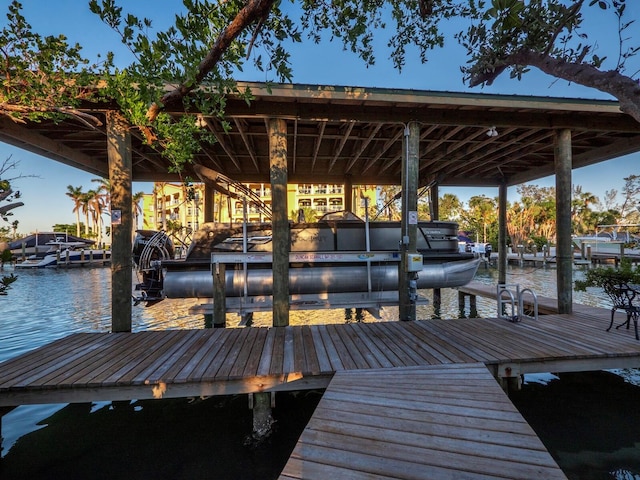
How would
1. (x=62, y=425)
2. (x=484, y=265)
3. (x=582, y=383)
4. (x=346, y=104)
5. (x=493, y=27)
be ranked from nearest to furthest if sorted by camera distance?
(x=493, y=27) < (x=62, y=425) < (x=582, y=383) < (x=346, y=104) < (x=484, y=265)

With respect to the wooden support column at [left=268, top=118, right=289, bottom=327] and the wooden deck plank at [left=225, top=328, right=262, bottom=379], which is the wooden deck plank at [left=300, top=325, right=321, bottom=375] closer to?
the wooden support column at [left=268, top=118, right=289, bottom=327]

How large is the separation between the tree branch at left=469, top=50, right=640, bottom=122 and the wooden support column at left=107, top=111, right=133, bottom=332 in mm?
4926

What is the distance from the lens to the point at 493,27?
2.62 m

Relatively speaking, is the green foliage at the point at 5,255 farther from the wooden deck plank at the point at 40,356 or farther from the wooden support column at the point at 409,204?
the wooden support column at the point at 409,204

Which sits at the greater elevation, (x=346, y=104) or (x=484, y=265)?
(x=346, y=104)

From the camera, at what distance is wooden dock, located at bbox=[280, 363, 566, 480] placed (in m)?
1.83

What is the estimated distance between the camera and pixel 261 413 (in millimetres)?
3340

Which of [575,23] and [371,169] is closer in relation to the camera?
[575,23]

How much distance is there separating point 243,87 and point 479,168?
25.5ft

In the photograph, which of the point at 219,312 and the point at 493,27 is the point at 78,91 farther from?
the point at 493,27

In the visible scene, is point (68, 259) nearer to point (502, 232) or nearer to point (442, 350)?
point (442, 350)

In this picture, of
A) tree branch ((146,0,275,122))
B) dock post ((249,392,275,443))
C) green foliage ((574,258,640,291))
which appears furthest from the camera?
green foliage ((574,258,640,291))

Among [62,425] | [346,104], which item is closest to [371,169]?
[346,104]

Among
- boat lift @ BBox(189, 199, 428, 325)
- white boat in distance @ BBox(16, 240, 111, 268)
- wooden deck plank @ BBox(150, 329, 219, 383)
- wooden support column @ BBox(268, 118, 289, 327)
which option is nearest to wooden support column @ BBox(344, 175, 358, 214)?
boat lift @ BBox(189, 199, 428, 325)
